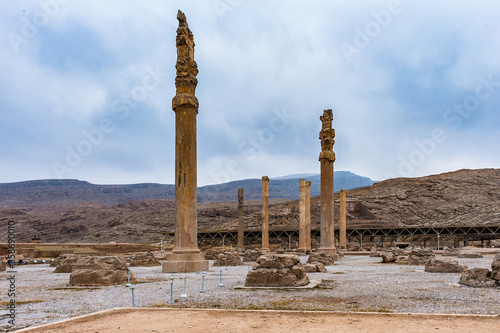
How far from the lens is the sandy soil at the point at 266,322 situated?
231 inches

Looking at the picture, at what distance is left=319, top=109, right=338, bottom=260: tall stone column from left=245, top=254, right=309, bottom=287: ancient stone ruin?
13.5 m

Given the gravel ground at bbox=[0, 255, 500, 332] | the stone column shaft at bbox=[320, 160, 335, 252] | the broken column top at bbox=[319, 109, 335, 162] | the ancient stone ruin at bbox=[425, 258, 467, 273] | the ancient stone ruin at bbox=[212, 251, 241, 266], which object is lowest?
the ancient stone ruin at bbox=[212, 251, 241, 266]

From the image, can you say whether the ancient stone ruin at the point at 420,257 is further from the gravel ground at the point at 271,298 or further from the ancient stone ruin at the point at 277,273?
the ancient stone ruin at the point at 277,273

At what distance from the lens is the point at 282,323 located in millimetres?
6238

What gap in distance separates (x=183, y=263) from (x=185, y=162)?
12.3 ft

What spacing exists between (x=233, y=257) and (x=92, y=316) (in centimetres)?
1549

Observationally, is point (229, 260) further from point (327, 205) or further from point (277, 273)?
point (277, 273)

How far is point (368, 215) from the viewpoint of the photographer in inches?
3120

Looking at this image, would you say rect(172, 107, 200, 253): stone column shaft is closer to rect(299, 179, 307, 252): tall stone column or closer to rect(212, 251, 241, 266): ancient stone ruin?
rect(212, 251, 241, 266): ancient stone ruin

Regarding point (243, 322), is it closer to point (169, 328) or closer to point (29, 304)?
point (169, 328)

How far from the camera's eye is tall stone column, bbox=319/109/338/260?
80.1 ft

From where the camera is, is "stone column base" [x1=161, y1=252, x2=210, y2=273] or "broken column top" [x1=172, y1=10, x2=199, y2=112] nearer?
"stone column base" [x1=161, y1=252, x2=210, y2=273]

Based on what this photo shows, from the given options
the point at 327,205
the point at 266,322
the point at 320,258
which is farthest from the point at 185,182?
the point at 266,322

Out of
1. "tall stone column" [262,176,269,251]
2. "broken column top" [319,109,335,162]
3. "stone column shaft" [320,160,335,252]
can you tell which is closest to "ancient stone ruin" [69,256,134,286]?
"stone column shaft" [320,160,335,252]
